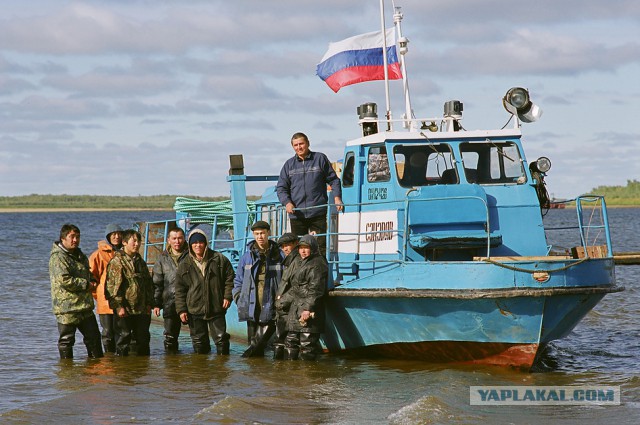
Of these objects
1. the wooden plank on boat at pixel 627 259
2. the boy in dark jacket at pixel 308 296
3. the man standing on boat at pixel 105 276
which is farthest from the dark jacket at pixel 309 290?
the wooden plank on boat at pixel 627 259

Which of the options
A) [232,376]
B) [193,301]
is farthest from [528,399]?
[193,301]

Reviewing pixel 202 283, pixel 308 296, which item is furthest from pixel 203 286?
pixel 308 296

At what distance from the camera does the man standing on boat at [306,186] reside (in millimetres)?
→ 12117

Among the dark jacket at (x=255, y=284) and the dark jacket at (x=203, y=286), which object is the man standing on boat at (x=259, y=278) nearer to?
the dark jacket at (x=255, y=284)

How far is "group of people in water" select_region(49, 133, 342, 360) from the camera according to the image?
11.2 meters

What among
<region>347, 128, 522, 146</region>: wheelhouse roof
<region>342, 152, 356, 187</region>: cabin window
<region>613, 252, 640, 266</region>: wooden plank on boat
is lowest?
<region>613, 252, 640, 266</region>: wooden plank on boat

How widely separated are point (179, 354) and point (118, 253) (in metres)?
1.89

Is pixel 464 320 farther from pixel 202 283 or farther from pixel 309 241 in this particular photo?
pixel 202 283

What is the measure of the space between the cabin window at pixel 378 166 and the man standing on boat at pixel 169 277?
2472 millimetres

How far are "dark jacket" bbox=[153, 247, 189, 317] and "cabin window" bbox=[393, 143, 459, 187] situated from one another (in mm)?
2861

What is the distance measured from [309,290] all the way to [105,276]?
2.51 metres

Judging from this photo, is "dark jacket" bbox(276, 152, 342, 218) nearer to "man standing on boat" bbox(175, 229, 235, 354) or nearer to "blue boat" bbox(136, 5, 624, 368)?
"blue boat" bbox(136, 5, 624, 368)

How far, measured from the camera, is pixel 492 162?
1223 centimetres

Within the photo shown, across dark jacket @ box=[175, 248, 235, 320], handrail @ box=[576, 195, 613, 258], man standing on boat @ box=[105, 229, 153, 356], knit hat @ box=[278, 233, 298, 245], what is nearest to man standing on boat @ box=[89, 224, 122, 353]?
man standing on boat @ box=[105, 229, 153, 356]
